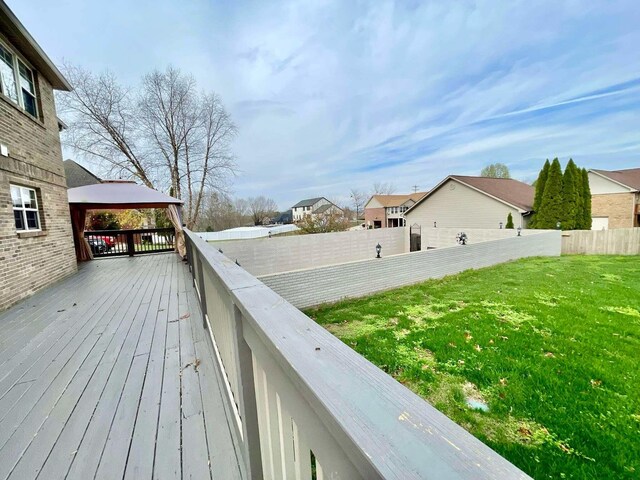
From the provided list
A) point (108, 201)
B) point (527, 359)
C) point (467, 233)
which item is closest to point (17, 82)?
point (108, 201)

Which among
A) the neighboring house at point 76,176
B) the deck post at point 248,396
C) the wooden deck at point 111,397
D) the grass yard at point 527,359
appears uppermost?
the neighboring house at point 76,176

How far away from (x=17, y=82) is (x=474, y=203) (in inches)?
805

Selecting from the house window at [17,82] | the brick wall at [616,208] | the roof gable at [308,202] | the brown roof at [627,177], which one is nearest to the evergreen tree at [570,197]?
the brick wall at [616,208]

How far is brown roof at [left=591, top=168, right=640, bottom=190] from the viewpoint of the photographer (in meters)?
17.8

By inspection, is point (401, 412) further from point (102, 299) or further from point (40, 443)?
point (102, 299)

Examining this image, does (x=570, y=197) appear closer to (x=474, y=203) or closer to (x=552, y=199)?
(x=552, y=199)

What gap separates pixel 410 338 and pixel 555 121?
22827 mm

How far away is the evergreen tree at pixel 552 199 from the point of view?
15.0 m

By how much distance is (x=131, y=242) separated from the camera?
10.0 metres

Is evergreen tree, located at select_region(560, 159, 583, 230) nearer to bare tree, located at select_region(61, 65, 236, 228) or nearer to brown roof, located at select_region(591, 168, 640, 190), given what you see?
brown roof, located at select_region(591, 168, 640, 190)

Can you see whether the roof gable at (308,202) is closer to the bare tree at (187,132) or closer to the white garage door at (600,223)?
the bare tree at (187,132)

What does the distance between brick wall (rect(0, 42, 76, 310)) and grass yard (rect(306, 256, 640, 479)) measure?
5.34 meters

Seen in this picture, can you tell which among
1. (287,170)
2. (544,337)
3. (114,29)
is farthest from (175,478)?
(287,170)

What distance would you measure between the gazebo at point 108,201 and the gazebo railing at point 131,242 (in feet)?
3.33
